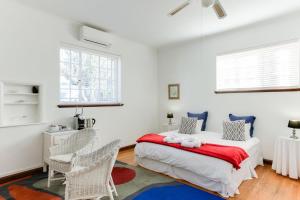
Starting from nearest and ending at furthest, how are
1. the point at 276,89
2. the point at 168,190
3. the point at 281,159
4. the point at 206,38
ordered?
the point at 168,190 → the point at 281,159 → the point at 276,89 → the point at 206,38

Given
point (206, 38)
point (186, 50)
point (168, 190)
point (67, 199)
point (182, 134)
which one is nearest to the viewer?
point (67, 199)

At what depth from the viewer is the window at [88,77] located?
147 inches

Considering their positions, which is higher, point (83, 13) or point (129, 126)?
point (83, 13)

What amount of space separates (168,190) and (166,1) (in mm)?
2847

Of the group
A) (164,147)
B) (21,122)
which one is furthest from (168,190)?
(21,122)

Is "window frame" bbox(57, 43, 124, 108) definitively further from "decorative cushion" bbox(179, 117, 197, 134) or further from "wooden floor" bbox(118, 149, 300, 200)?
"wooden floor" bbox(118, 149, 300, 200)

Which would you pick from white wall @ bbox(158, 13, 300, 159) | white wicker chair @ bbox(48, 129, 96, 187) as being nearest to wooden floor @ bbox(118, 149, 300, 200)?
white wall @ bbox(158, 13, 300, 159)

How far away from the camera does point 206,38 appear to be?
4.63 meters

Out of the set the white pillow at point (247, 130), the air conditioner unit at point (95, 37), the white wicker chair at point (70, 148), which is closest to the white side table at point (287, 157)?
the white pillow at point (247, 130)

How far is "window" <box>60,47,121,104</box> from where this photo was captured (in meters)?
3.74

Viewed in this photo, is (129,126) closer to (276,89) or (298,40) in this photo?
(276,89)

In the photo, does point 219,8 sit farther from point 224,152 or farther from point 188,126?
point 188,126

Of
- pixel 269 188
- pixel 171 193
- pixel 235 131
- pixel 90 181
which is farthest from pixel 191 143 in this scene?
pixel 90 181

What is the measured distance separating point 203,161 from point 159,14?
2611mm
